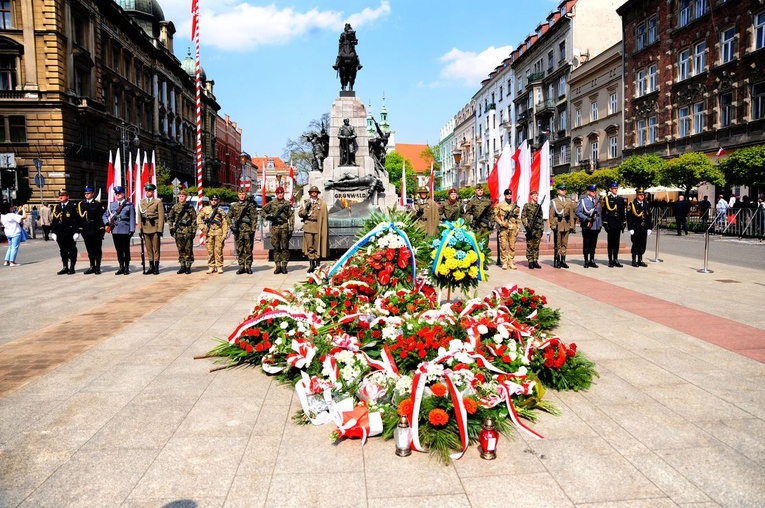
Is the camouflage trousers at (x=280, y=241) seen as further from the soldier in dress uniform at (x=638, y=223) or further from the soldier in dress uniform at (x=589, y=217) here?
the soldier in dress uniform at (x=638, y=223)

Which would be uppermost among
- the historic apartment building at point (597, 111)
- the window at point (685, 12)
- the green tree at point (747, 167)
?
the window at point (685, 12)

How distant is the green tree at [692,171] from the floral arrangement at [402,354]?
23.4m

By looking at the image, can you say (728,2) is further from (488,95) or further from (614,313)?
(488,95)

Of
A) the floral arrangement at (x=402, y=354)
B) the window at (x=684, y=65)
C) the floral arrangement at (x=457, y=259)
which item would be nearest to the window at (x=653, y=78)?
the window at (x=684, y=65)

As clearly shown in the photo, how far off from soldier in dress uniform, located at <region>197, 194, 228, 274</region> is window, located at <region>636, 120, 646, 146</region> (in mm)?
33280

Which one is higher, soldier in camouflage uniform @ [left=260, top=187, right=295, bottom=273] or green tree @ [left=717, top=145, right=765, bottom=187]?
green tree @ [left=717, top=145, right=765, bottom=187]

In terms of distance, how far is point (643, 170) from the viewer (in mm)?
29859

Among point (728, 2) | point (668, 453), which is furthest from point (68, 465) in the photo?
point (728, 2)

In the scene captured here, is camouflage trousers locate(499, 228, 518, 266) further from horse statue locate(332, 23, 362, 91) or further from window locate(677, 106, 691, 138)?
window locate(677, 106, 691, 138)

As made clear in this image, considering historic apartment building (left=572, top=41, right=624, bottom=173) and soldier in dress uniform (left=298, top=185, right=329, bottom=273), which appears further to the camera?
historic apartment building (left=572, top=41, right=624, bottom=173)

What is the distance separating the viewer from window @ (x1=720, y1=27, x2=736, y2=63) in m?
29.7

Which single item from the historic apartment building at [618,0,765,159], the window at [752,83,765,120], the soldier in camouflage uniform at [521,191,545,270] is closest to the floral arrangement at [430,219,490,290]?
the soldier in camouflage uniform at [521,191,545,270]

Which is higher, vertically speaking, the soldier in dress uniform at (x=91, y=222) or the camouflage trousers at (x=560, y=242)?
the soldier in dress uniform at (x=91, y=222)

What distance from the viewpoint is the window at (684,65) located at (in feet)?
110
